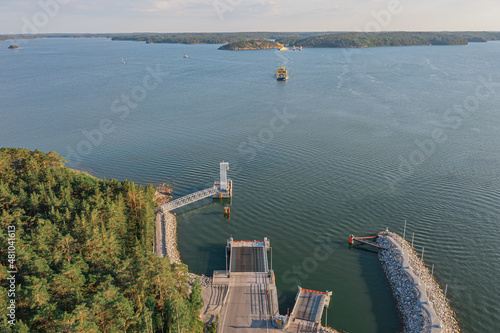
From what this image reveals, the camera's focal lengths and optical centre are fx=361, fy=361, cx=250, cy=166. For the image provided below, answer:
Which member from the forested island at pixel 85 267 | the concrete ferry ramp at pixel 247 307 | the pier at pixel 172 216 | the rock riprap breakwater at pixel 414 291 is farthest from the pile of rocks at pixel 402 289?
the pier at pixel 172 216

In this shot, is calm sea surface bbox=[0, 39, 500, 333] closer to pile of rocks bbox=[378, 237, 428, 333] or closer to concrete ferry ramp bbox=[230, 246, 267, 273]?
pile of rocks bbox=[378, 237, 428, 333]

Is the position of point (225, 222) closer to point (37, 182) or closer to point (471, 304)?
point (37, 182)

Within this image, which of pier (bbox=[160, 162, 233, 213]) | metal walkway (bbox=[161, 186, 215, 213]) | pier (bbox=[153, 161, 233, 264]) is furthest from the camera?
pier (bbox=[160, 162, 233, 213])

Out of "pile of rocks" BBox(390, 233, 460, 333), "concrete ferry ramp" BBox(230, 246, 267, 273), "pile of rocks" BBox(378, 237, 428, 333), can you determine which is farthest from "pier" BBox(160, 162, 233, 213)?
"pile of rocks" BBox(390, 233, 460, 333)

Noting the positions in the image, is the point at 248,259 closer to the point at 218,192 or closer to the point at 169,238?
the point at 169,238

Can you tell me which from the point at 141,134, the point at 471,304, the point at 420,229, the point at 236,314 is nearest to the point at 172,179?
the point at 141,134

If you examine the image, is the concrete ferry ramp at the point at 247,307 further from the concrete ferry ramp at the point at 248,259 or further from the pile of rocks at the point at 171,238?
the pile of rocks at the point at 171,238
